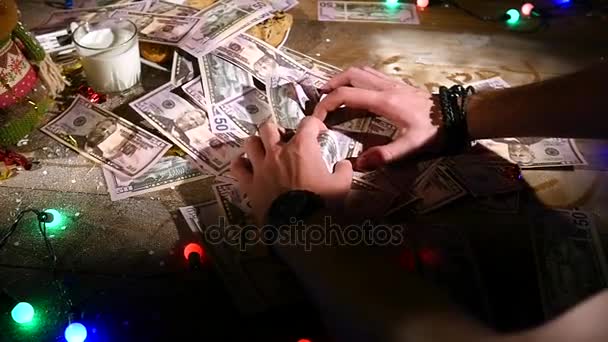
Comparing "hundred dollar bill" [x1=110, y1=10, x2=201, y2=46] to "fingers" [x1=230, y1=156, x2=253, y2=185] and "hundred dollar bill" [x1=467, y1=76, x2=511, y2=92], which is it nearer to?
"fingers" [x1=230, y1=156, x2=253, y2=185]

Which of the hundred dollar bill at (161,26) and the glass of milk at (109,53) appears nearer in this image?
the glass of milk at (109,53)

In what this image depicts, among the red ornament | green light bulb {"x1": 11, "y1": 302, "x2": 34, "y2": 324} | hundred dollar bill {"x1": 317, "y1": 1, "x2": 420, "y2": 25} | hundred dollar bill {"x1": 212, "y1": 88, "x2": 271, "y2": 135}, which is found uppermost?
hundred dollar bill {"x1": 317, "y1": 1, "x2": 420, "y2": 25}

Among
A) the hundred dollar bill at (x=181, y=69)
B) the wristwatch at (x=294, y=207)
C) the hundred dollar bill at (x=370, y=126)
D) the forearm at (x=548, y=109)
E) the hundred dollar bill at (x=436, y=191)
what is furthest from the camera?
the hundred dollar bill at (x=181, y=69)

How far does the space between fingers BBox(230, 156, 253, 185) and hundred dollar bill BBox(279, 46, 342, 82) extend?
0.34m

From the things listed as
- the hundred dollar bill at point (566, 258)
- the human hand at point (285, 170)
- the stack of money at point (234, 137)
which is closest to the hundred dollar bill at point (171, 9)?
the stack of money at point (234, 137)

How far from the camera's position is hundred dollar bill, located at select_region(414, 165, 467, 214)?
94cm

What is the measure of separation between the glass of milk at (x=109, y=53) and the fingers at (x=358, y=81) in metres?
0.40

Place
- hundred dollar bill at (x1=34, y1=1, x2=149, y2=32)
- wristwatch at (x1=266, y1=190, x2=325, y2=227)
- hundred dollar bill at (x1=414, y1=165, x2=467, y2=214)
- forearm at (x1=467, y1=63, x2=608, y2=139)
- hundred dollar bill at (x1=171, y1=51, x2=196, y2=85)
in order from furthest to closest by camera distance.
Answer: hundred dollar bill at (x1=34, y1=1, x2=149, y2=32), hundred dollar bill at (x1=171, y1=51, x2=196, y2=85), hundred dollar bill at (x1=414, y1=165, x2=467, y2=214), forearm at (x1=467, y1=63, x2=608, y2=139), wristwatch at (x1=266, y1=190, x2=325, y2=227)

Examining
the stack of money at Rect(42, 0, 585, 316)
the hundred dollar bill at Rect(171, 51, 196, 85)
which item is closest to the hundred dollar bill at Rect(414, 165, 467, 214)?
the stack of money at Rect(42, 0, 585, 316)

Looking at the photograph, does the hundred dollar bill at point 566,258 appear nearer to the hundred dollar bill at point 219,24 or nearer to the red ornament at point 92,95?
the hundred dollar bill at point 219,24

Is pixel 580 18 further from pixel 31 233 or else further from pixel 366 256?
pixel 31 233

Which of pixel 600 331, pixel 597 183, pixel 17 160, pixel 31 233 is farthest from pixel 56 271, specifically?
pixel 597 183

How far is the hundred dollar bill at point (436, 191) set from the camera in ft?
3.08

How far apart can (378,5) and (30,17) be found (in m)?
0.85
